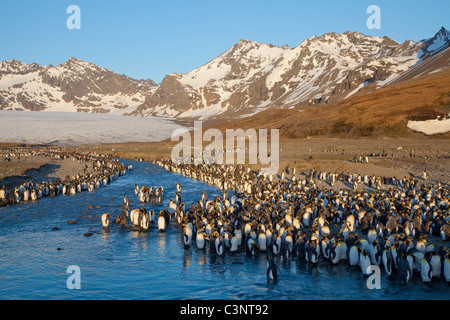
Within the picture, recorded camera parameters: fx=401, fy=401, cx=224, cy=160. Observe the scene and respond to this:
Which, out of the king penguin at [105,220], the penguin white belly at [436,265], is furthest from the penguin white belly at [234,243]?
the king penguin at [105,220]

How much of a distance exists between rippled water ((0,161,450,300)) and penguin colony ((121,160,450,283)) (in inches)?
16.1

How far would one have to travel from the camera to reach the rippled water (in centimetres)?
1202

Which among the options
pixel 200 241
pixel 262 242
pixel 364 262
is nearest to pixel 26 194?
pixel 200 241

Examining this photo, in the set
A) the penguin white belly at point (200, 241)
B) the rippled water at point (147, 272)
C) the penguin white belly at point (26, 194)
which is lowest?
the rippled water at point (147, 272)

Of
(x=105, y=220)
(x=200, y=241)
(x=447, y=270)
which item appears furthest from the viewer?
(x=105, y=220)

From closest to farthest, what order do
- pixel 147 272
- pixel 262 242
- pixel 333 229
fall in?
pixel 147 272
pixel 262 242
pixel 333 229

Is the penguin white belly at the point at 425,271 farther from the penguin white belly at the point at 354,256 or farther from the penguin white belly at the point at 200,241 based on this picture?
the penguin white belly at the point at 200,241

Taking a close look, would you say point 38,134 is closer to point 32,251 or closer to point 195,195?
point 195,195

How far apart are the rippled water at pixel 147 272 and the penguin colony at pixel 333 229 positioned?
41cm

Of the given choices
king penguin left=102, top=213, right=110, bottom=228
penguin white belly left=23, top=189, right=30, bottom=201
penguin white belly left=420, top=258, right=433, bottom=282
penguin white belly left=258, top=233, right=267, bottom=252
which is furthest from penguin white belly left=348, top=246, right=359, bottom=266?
penguin white belly left=23, top=189, right=30, bottom=201

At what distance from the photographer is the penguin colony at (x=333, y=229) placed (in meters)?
12.9

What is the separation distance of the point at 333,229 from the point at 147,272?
851cm

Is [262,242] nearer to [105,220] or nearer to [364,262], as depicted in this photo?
[364,262]

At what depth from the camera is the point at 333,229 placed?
17.9 meters
